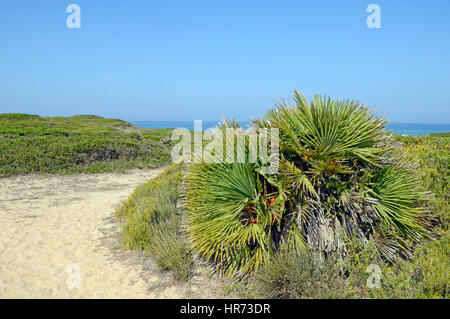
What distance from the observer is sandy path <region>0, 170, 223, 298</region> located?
470 cm

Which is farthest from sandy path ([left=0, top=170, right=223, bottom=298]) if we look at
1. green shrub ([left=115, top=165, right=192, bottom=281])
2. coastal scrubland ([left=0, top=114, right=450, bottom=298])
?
coastal scrubland ([left=0, top=114, right=450, bottom=298])

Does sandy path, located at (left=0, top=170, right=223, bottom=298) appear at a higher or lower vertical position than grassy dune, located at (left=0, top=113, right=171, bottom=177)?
lower

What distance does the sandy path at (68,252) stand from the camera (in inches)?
185

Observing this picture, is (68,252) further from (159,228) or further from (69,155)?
(69,155)

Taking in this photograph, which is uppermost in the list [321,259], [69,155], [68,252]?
[69,155]

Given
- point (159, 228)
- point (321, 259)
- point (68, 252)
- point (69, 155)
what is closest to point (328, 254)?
point (321, 259)

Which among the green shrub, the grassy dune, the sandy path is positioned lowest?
the sandy path

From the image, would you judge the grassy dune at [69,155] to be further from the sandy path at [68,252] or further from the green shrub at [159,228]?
the green shrub at [159,228]

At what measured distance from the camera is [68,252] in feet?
20.0

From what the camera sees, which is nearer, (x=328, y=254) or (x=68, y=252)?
(x=328, y=254)

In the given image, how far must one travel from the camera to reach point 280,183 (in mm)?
4320

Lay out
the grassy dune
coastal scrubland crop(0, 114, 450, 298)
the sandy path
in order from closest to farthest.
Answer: coastal scrubland crop(0, 114, 450, 298)
the sandy path
the grassy dune

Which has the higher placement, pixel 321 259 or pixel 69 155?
pixel 69 155

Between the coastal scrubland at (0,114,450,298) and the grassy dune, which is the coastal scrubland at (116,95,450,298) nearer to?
the coastal scrubland at (0,114,450,298)
